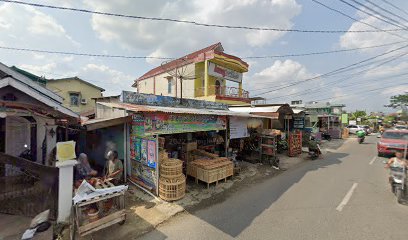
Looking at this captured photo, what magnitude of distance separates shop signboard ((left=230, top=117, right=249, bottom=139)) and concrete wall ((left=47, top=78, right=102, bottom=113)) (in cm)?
1721

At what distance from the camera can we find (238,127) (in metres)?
10.9

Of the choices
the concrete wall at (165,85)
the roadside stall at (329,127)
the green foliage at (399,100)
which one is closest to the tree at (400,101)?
the green foliage at (399,100)

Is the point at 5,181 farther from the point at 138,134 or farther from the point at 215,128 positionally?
the point at 215,128

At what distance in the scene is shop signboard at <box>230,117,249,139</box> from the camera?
412 inches

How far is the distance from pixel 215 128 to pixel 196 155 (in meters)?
1.60

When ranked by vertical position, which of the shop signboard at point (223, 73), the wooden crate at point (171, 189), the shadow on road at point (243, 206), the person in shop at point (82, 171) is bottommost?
the shadow on road at point (243, 206)

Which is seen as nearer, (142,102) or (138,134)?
(138,134)

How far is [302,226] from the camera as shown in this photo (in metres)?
4.88

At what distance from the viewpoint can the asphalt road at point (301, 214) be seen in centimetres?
459

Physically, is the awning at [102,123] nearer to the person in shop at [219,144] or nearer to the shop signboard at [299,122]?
the person in shop at [219,144]

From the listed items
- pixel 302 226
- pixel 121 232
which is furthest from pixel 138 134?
pixel 302 226

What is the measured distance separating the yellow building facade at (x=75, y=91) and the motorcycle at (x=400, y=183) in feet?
72.1

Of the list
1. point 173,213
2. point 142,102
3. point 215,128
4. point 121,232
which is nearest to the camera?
point 121,232

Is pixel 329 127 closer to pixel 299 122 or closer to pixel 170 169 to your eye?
pixel 299 122
